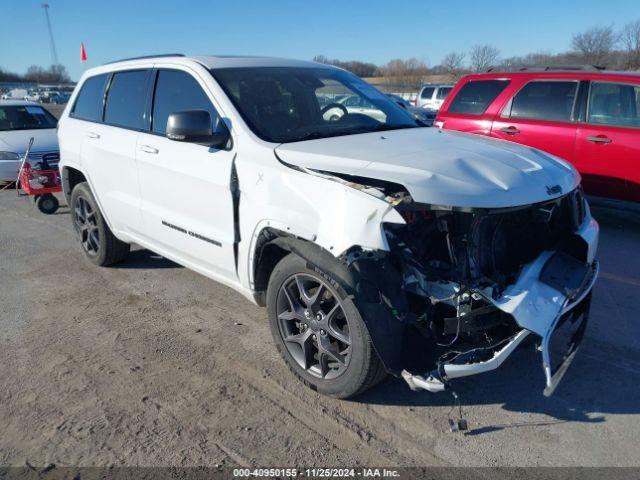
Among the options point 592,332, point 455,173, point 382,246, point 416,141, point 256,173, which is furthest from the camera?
point 592,332

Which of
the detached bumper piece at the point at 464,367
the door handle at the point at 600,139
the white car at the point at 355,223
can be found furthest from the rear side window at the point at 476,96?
the detached bumper piece at the point at 464,367

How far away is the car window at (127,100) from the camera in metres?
4.50

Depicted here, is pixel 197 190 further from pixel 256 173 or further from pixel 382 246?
pixel 382 246

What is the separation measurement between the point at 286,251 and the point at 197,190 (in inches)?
33.4

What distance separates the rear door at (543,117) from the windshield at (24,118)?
29.4ft

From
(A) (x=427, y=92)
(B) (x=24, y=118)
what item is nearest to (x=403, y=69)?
(A) (x=427, y=92)

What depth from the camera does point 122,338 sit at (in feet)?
13.1

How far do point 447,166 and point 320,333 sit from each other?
1206 mm

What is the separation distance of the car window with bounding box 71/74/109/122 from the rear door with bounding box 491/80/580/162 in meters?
5.03

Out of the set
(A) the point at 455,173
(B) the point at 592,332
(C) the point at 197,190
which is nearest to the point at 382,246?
(A) the point at 455,173

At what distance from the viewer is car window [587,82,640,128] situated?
6.32 meters

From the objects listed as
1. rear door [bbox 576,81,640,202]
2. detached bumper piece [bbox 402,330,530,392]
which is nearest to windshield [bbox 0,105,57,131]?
rear door [bbox 576,81,640,202]

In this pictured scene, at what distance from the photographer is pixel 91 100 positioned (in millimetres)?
5348

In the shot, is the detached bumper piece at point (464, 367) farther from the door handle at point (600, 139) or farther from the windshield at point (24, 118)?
the windshield at point (24, 118)
